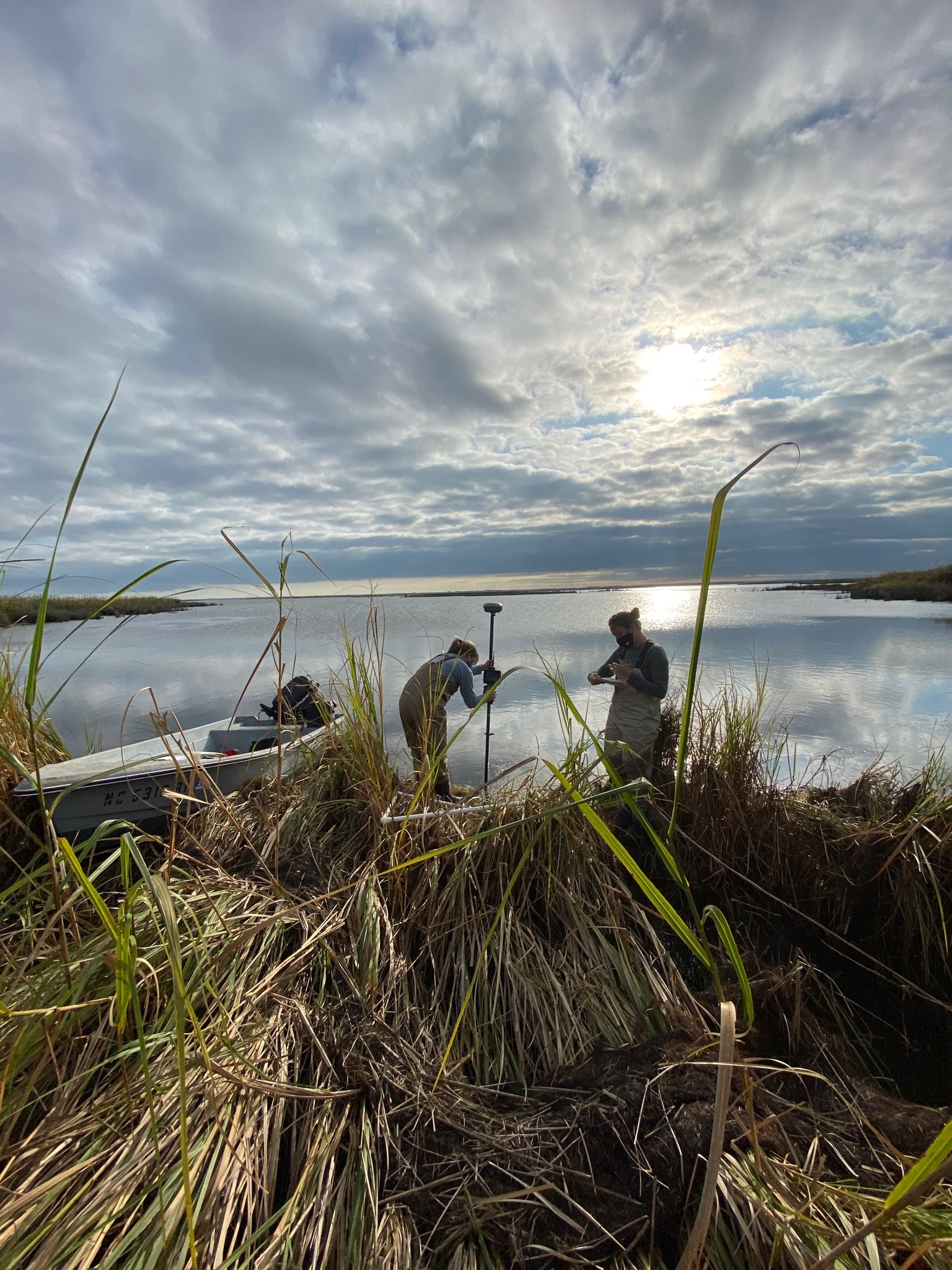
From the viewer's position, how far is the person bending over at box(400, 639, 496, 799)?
120 inches

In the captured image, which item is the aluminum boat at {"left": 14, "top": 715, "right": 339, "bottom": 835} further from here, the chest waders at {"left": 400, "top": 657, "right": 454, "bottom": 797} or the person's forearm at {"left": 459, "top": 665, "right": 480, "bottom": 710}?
the person's forearm at {"left": 459, "top": 665, "right": 480, "bottom": 710}

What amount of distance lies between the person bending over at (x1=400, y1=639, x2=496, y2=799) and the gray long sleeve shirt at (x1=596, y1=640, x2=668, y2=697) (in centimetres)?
159

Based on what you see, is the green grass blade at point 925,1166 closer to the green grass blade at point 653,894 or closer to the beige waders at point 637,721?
the green grass blade at point 653,894

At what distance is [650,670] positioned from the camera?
574 cm

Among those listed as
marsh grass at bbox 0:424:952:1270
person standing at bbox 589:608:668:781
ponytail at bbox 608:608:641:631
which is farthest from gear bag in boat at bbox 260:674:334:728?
ponytail at bbox 608:608:641:631

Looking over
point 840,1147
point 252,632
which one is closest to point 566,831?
point 840,1147

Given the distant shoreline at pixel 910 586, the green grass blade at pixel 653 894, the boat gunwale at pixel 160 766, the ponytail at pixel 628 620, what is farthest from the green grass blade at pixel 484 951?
the distant shoreline at pixel 910 586

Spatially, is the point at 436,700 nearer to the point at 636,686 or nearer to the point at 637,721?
the point at 636,686

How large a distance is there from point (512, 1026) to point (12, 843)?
3675mm

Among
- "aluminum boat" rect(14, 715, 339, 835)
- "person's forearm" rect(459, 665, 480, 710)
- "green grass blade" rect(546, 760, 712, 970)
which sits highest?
"green grass blade" rect(546, 760, 712, 970)

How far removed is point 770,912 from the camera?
336cm

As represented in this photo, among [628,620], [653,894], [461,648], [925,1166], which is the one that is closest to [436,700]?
[653,894]

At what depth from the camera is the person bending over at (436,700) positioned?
9.96ft

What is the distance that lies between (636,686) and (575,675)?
26.7ft
